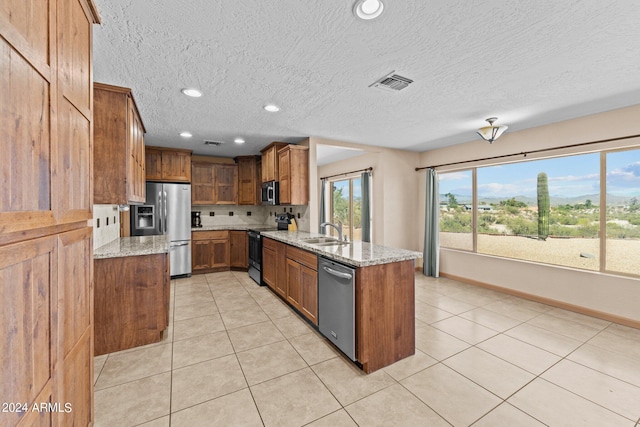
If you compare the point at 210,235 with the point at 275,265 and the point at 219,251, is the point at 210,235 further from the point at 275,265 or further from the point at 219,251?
the point at 275,265

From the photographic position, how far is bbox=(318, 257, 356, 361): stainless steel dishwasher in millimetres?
2209

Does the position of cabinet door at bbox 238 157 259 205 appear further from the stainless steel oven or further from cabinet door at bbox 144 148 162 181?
cabinet door at bbox 144 148 162 181

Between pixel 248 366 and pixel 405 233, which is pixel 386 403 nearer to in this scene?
pixel 248 366

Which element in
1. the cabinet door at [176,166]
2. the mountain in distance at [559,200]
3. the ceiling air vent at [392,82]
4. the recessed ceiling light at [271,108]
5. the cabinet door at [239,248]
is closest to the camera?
the ceiling air vent at [392,82]

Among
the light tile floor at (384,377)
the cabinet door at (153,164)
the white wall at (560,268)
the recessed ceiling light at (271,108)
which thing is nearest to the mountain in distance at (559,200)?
the white wall at (560,268)

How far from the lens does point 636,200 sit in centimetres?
306

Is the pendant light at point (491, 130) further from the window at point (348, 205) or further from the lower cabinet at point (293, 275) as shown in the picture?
the window at point (348, 205)

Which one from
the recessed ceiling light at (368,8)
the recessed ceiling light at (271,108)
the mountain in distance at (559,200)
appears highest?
the recessed ceiling light at (271,108)

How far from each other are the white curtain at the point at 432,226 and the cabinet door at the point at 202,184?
4476mm

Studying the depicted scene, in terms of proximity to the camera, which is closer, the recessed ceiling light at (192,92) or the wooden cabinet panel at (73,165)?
the wooden cabinet panel at (73,165)

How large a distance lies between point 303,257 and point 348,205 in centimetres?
428

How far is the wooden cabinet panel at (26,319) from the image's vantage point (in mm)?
728

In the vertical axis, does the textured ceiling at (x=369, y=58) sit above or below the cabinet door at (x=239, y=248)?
above

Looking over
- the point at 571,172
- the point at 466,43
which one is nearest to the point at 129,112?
the point at 466,43
